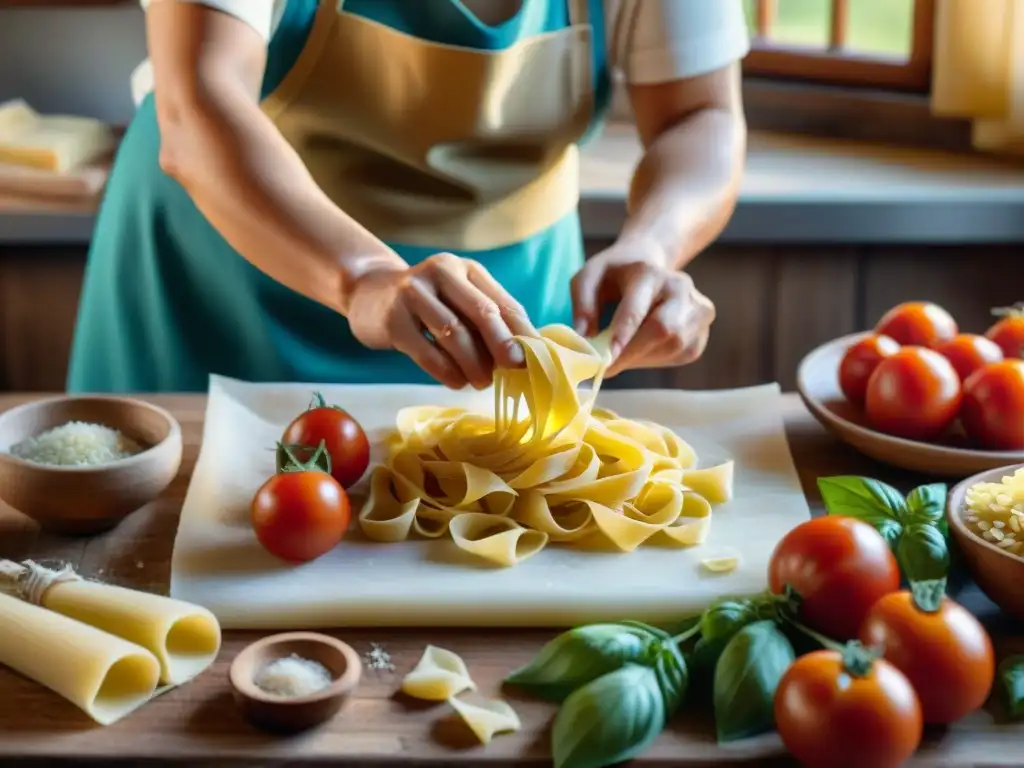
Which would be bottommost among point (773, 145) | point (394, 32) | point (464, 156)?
point (773, 145)

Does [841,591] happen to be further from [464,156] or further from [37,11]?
[37,11]

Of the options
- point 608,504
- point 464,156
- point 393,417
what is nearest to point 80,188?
point 464,156

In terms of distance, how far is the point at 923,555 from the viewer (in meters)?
1.11

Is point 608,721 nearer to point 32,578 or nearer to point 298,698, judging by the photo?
point 298,698

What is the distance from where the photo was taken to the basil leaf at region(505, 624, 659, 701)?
0.99 metres

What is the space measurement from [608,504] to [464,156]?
66 centimetres

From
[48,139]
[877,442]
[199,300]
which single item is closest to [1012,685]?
[877,442]

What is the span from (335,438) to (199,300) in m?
0.66

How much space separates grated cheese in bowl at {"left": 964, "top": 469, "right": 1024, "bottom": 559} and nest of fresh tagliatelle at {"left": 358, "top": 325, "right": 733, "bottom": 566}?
9.8 inches

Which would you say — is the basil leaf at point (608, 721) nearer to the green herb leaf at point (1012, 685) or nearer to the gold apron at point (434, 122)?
the green herb leaf at point (1012, 685)

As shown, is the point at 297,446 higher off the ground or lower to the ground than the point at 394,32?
lower

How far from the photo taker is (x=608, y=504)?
1301mm

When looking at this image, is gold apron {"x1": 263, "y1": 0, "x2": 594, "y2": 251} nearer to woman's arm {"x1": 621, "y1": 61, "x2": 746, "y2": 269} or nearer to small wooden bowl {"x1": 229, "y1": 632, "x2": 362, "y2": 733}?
woman's arm {"x1": 621, "y1": 61, "x2": 746, "y2": 269}

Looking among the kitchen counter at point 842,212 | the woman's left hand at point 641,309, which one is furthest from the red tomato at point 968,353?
the kitchen counter at point 842,212
